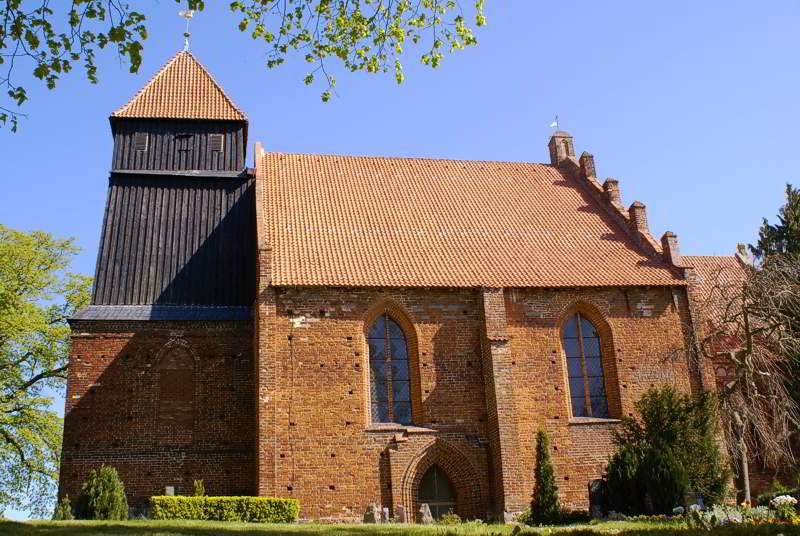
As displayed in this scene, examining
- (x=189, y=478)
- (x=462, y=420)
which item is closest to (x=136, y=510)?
(x=189, y=478)

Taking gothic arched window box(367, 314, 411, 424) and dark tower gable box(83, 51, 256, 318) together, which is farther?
dark tower gable box(83, 51, 256, 318)

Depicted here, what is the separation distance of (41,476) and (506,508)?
18.4 meters

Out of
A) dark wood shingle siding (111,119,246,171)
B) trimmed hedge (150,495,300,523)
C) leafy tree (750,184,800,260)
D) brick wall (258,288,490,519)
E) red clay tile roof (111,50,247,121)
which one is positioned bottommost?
trimmed hedge (150,495,300,523)

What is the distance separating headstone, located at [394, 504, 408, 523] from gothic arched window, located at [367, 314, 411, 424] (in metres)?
2.24

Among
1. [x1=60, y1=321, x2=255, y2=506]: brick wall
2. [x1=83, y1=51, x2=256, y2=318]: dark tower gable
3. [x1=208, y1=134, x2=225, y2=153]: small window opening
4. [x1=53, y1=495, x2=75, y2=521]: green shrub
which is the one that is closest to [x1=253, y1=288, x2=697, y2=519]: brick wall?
[x1=60, y1=321, x2=255, y2=506]: brick wall

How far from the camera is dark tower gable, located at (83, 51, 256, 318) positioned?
23.3 meters

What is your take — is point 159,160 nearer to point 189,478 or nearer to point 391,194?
point 391,194

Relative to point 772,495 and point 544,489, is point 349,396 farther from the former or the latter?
point 772,495

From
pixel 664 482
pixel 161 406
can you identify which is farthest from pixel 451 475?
pixel 161 406

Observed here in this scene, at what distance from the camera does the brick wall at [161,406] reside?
69.3ft

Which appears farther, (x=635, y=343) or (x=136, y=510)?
(x=635, y=343)

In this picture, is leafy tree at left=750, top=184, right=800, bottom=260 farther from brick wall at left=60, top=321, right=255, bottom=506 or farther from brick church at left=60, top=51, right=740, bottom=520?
brick wall at left=60, top=321, right=255, bottom=506

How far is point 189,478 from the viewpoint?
21188 millimetres

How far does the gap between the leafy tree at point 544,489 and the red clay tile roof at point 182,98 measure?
13.2 m
